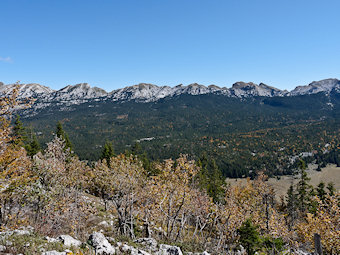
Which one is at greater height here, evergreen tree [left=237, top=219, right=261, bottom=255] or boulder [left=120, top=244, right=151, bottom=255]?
boulder [left=120, top=244, right=151, bottom=255]

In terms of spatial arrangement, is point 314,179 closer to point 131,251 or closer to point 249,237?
point 249,237

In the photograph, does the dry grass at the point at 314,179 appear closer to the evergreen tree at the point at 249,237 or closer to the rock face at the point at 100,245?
the evergreen tree at the point at 249,237

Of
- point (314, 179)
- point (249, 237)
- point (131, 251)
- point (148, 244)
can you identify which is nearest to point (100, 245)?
point (131, 251)

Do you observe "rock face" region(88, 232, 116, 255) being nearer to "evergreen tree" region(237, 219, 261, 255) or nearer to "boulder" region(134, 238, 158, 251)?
"boulder" region(134, 238, 158, 251)

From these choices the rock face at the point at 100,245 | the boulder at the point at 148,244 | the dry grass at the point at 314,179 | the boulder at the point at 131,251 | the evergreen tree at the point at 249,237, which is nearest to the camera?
the rock face at the point at 100,245

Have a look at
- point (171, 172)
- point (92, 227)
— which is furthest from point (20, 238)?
point (92, 227)

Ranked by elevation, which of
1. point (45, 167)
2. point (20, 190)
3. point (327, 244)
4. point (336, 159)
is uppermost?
point (45, 167)

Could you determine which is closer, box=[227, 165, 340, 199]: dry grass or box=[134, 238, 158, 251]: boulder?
box=[134, 238, 158, 251]: boulder

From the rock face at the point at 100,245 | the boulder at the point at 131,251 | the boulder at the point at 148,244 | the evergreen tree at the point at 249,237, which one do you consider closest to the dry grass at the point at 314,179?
the evergreen tree at the point at 249,237

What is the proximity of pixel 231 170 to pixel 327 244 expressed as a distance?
125507mm

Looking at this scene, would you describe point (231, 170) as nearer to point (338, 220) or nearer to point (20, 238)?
point (338, 220)

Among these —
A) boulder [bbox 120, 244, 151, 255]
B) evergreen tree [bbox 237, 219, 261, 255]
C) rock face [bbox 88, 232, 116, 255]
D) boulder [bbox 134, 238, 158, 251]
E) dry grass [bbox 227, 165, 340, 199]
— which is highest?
rock face [bbox 88, 232, 116, 255]

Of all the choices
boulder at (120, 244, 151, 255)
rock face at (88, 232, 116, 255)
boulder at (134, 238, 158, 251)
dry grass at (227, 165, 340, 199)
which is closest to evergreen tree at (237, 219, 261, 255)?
boulder at (134, 238, 158, 251)

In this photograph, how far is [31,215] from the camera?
1850 cm
